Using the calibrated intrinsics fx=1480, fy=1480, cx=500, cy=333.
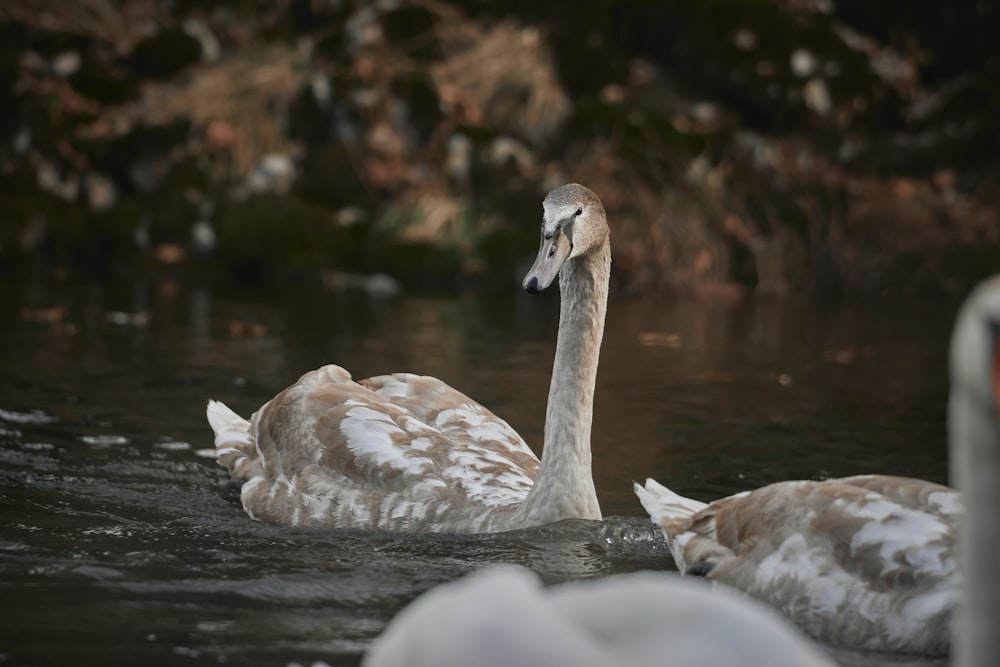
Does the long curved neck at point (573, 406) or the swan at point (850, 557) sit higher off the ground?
the long curved neck at point (573, 406)

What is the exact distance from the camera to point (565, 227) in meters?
6.51

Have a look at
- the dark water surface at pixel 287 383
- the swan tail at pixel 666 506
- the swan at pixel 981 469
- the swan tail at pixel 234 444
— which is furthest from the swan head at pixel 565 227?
the swan at pixel 981 469

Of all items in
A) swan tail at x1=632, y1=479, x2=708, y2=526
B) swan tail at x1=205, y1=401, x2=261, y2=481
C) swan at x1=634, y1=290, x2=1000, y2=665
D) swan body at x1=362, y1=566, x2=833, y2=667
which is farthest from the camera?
swan tail at x1=205, y1=401, x2=261, y2=481

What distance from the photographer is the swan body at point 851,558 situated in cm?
494

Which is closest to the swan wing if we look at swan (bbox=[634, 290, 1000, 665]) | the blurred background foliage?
swan (bbox=[634, 290, 1000, 665])

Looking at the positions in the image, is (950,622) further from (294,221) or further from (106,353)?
(294,221)

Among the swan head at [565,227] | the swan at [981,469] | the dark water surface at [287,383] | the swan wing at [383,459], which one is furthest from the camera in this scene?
the swan wing at [383,459]

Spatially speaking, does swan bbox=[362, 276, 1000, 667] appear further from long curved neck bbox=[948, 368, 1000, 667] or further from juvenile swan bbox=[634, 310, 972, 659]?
juvenile swan bbox=[634, 310, 972, 659]

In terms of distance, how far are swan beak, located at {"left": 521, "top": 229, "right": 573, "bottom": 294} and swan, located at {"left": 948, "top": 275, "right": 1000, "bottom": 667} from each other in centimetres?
356

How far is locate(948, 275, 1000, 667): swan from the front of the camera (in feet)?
8.81

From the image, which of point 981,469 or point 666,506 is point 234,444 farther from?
point 981,469

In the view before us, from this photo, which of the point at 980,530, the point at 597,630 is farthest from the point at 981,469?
the point at 597,630

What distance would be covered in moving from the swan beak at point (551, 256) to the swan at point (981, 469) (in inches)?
140

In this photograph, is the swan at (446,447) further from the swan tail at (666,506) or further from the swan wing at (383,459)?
the swan tail at (666,506)
